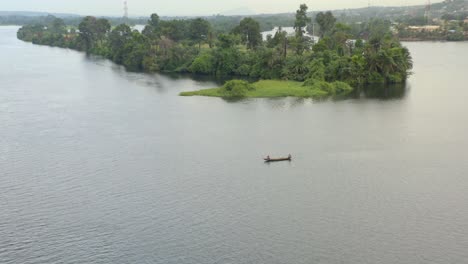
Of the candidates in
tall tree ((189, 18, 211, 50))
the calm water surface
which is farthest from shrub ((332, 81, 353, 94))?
tall tree ((189, 18, 211, 50))

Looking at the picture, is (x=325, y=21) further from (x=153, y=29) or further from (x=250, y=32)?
(x=153, y=29)

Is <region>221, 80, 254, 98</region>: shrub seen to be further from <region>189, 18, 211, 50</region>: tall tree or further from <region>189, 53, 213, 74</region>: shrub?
<region>189, 18, 211, 50</region>: tall tree

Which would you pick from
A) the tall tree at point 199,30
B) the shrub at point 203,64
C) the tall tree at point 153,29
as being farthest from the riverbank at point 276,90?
the tall tree at point 199,30

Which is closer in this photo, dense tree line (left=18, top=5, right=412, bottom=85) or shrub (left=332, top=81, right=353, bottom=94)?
shrub (left=332, top=81, right=353, bottom=94)

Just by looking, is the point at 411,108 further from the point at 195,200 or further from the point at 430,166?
the point at 195,200

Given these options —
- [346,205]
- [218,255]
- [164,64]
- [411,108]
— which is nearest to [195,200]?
Answer: [218,255]

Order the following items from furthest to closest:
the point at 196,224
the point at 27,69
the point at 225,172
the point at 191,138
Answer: the point at 27,69 → the point at 191,138 → the point at 225,172 → the point at 196,224

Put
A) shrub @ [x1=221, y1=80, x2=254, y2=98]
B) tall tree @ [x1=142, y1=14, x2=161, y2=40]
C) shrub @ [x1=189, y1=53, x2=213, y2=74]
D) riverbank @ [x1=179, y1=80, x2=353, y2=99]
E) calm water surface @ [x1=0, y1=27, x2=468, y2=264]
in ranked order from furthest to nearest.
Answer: tall tree @ [x1=142, y1=14, x2=161, y2=40] < shrub @ [x1=189, y1=53, x2=213, y2=74] < shrub @ [x1=221, y1=80, x2=254, y2=98] < riverbank @ [x1=179, y1=80, x2=353, y2=99] < calm water surface @ [x1=0, y1=27, x2=468, y2=264]
